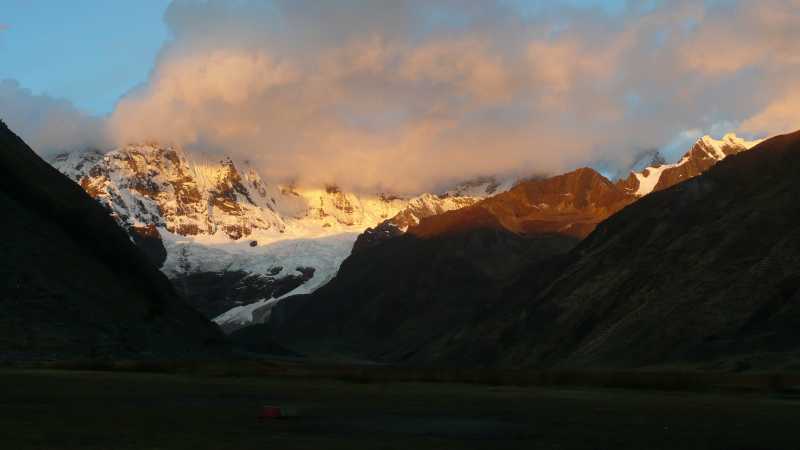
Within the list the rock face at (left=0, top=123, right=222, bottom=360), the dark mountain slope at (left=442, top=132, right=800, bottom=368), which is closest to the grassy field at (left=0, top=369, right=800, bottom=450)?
the rock face at (left=0, top=123, right=222, bottom=360)

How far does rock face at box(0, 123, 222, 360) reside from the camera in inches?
5344

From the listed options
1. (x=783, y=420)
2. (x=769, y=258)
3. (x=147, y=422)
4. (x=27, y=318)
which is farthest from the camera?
(x=769, y=258)

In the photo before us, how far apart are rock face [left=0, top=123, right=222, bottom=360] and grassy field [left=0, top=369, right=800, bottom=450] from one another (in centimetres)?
4956

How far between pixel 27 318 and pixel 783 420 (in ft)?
333

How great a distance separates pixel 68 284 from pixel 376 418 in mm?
102552

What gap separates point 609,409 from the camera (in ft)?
217

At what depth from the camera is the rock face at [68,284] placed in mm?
135750

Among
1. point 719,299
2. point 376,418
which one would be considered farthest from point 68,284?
point 376,418

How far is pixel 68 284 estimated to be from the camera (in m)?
150

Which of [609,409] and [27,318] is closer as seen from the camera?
[609,409]

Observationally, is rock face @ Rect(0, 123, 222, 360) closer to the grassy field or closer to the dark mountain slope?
the grassy field

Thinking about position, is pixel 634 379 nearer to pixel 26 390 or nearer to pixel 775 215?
pixel 26 390

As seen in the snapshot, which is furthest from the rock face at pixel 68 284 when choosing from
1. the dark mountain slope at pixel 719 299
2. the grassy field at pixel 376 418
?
the dark mountain slope at pixel 719 299

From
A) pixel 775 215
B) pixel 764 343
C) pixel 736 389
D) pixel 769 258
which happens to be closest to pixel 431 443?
pixel 736 389
